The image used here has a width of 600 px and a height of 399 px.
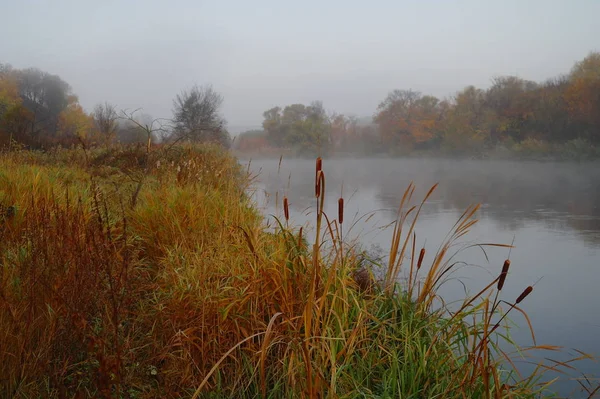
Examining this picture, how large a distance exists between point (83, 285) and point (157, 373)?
1.94ft

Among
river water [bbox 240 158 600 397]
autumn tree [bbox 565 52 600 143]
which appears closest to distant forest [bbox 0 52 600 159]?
autumn tree [bbox 565 52 600 143]

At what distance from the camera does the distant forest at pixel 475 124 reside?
108ft

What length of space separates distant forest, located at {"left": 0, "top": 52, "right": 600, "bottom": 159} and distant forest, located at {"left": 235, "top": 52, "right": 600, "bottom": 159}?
7cm

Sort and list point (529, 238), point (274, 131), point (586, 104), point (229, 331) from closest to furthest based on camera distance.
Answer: point (229, 331) → point (529, 238) → point (586, 104) → point (274, 131)

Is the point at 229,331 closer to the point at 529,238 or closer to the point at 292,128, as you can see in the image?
the point at 529,238

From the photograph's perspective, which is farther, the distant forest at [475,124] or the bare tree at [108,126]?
the distant forest at [475,124]

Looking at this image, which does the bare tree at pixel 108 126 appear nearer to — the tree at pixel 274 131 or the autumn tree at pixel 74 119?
the autumn tree at pixel 74 119

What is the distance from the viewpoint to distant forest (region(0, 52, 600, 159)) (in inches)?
1225

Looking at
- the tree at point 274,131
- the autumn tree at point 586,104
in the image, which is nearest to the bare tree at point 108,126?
the tree at point 274,131

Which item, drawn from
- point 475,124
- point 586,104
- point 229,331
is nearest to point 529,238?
point 229,331

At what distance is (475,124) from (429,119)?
5.66 m

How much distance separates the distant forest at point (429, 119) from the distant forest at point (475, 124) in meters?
Result: 0.07

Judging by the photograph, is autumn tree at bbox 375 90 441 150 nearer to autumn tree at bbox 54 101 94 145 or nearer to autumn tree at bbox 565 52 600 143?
autumn tree at bbox 565 52 600 143

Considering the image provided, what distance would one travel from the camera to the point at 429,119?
4691 centimetres
